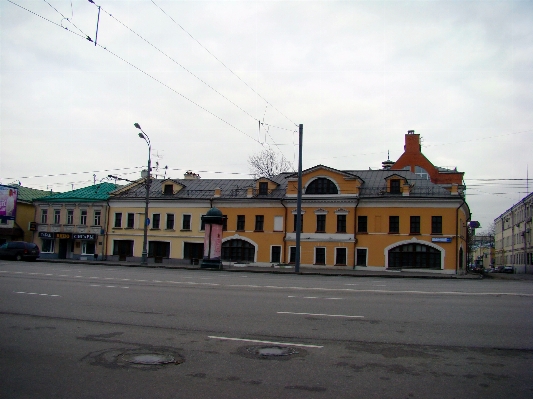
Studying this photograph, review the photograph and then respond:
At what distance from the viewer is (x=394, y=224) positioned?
39.3m

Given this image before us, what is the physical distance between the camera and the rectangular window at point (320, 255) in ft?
134

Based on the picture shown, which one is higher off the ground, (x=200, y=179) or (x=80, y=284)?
(x=200, y=179)

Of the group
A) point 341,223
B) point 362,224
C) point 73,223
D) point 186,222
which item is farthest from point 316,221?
point 73,223

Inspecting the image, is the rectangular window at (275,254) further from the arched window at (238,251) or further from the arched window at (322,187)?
the arched window at (322,187)

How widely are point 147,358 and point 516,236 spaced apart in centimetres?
7842

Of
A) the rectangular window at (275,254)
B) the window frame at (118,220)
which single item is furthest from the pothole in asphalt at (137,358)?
the window frame at (118,220)

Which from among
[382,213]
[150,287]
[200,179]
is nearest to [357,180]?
[382,213]

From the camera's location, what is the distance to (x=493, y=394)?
217 inches

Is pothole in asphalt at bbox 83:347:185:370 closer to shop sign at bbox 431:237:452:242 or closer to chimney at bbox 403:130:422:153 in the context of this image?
shop sign at bbox 431:237:452:242

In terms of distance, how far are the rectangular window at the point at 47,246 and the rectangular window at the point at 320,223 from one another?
1140 inches

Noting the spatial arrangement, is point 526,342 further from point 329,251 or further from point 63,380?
point 329,251

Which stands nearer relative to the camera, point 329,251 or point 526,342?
point 526,342

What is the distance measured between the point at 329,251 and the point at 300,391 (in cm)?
3566

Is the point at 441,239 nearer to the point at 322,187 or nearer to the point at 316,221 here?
the point at 316,221
